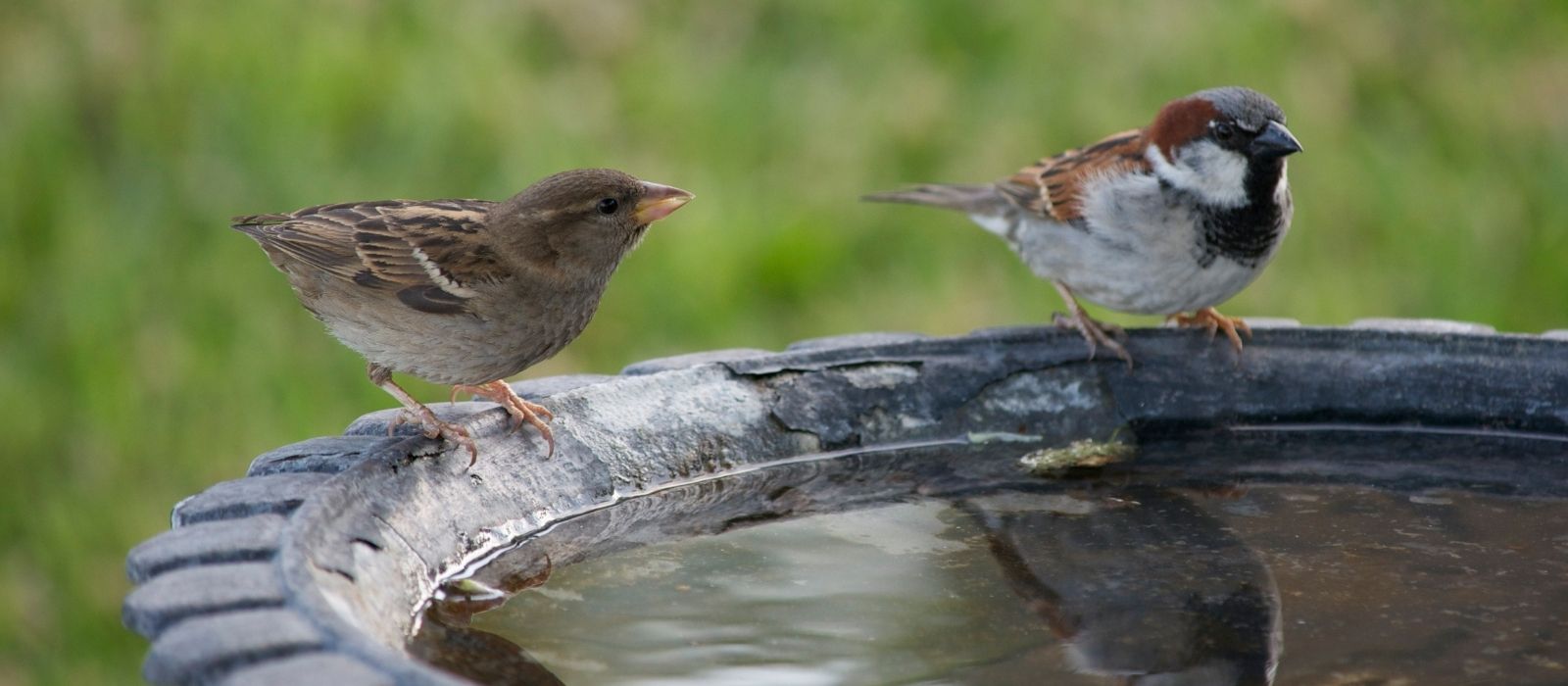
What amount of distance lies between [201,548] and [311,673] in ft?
1.32

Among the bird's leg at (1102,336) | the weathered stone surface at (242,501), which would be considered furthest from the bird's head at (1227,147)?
the weathered stone surface at (242,501)

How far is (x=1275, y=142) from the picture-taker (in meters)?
3.74

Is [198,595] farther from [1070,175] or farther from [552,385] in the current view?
[1070,175]

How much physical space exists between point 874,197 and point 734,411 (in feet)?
5.42

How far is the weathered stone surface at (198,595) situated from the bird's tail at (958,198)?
2.73m

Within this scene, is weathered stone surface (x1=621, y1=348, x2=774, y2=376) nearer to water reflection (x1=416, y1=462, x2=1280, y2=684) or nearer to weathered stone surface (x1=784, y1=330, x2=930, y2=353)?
weathered stone surface (x1=784, y1=330, x2=930, y2=353)

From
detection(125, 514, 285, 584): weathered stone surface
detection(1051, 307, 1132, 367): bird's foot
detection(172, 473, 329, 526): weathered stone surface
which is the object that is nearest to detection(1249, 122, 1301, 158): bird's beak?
detection(1051, 307, 1132, 367): bird's foot

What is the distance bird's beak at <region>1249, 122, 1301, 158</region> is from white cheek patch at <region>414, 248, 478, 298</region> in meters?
1.65

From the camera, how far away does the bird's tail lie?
4.61m

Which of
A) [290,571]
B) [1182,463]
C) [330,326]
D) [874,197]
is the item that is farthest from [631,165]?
[290,571]

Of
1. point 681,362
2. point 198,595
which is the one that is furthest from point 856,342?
point 198,595

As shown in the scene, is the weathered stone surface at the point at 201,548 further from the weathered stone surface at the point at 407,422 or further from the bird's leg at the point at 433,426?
the weathered stone surface at the point at 407,422

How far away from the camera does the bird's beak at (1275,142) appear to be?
372 centimetres

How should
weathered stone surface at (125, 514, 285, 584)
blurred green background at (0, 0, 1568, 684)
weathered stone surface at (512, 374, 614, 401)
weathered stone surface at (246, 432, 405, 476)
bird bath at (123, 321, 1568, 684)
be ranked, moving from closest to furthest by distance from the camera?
weathered stone surface at (125, 514, 285, 584) < bird bath at (123, 321, 1568, 684) < weathered stone surface at (246, 432, 405, 476) < weathered stone surface at (512, 374, 614, 401) < blurred green background at (0, 0, 1568, 684)
